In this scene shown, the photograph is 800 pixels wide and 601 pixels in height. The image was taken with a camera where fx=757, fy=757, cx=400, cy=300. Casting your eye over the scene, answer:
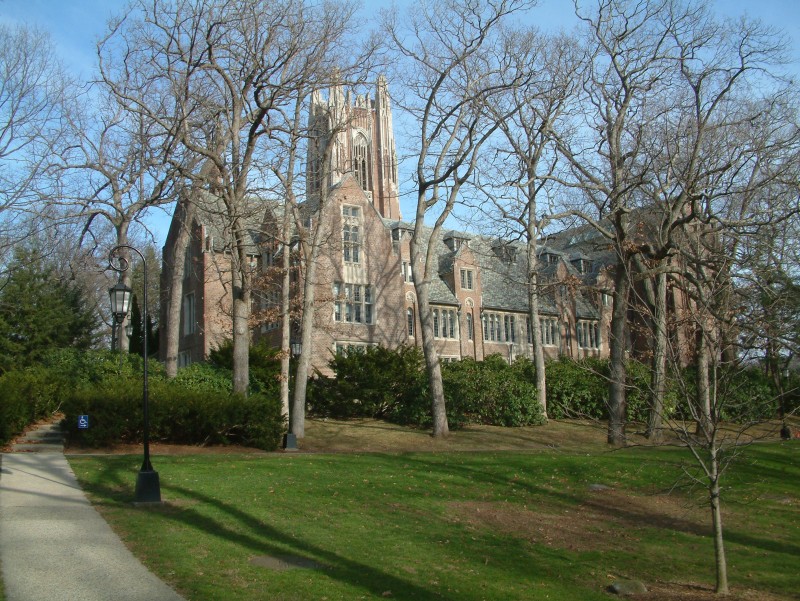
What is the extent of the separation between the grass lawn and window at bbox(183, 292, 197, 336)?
23613 millimetres

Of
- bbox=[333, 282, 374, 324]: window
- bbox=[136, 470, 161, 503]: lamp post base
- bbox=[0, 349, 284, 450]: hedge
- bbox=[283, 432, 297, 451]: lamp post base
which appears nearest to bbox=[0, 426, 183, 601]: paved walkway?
bbox=[136, 470, 161, 503]: lamp post base

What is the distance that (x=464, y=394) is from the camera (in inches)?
1086

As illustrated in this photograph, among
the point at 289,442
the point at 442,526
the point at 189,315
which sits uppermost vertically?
the point at 189,315

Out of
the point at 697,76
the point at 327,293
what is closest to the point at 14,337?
the point at 327,293

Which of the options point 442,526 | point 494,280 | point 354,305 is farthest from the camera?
point 494,280

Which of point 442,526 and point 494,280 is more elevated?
point 494,280

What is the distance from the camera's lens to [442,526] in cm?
1228

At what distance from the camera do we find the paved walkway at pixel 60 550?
7988mm

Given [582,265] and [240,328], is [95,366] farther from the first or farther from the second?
[582,265]

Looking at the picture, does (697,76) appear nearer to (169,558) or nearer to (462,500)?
(462,500)

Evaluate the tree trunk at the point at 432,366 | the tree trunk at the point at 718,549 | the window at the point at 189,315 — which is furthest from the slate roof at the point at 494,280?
the tree trunk at the point at 718,549

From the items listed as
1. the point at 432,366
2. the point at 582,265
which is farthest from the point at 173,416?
the point at 582,265

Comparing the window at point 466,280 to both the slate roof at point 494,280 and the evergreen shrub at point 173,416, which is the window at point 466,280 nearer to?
the slate roof at point 494,280

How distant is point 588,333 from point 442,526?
4163 cm
